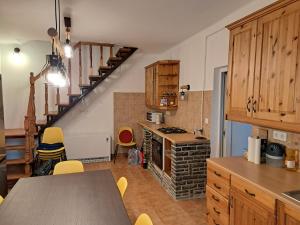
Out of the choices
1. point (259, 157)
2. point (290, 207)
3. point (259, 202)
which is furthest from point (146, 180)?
point (290, 207)

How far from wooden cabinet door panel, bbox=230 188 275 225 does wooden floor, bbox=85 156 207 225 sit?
88cm

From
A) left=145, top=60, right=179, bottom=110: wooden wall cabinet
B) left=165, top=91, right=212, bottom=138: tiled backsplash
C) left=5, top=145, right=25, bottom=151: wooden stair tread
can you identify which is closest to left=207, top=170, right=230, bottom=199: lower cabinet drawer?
left=165, top=91, right=212, bottom=138: tiled backsplash

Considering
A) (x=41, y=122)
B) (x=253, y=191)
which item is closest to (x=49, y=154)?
(x=41, y=122)

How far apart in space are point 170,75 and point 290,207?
345cm

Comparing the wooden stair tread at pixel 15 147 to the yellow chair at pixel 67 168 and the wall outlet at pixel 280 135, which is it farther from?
the wall outlet at pixel 280 135

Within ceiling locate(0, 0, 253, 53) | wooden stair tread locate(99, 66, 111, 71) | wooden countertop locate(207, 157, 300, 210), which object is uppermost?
ceiling locate(0, 0, 253, 53)

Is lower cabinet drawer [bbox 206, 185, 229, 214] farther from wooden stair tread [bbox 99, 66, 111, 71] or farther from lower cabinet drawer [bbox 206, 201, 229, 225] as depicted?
wooden stair tread [bbox 99, 66, 111, 71]

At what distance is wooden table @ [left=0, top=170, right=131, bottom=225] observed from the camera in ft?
4.98

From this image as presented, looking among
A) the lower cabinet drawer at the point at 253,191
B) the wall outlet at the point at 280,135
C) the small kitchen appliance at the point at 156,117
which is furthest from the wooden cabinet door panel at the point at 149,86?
the lower cabinet drawer at the point at 253,191

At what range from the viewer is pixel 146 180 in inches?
162

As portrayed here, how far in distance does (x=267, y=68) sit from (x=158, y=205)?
2.33 metres

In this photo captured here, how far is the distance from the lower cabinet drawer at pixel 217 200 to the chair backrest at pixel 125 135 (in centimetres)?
321

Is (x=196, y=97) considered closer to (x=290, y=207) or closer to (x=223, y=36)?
(x=223, y=36)

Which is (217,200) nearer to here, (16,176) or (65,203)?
(65,203)
